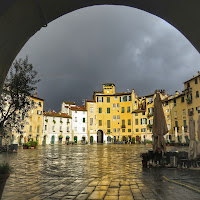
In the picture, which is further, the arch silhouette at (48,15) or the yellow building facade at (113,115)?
the yellow building facade at (113,115)

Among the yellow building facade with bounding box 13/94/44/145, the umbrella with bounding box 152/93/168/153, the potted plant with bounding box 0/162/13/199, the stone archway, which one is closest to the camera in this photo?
the potted plant with bounding box 0/162/13/199

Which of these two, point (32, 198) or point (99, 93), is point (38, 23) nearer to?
point (32, 198)

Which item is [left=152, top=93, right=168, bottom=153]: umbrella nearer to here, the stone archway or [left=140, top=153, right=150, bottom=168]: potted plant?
[left=140, top=153, right=150, bottom=168]: potted plant

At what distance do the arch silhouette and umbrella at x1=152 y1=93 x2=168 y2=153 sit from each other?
7611mm

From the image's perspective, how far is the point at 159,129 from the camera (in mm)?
10078

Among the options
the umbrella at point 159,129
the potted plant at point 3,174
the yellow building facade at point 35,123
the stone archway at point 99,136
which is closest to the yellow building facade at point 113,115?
the stone archway at point 99,136

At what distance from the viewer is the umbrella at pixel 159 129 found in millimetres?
9656

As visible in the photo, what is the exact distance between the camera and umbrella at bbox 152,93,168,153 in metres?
9.66

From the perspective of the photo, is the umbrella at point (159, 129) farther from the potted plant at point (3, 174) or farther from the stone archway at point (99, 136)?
the stone archway at point (99, 136)

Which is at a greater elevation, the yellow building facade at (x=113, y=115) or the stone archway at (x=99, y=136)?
the yellow building facade at (x=113, y=115)

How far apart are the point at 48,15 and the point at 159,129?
8731 mm

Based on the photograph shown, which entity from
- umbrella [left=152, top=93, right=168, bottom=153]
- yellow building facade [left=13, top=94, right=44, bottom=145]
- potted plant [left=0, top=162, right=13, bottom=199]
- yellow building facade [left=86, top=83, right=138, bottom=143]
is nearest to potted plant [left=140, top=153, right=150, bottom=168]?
umbrella [left=152, top=93, right=168, bottom=153]

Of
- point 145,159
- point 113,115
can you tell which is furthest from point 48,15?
point 113,115

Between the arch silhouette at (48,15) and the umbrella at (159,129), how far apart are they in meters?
7.61
